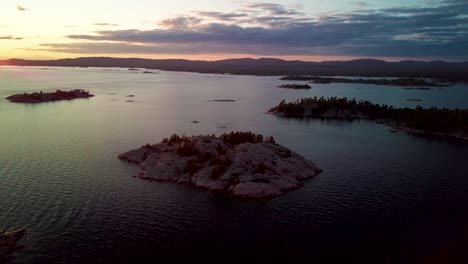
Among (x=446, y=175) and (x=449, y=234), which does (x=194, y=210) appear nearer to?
(x=449, y=234)

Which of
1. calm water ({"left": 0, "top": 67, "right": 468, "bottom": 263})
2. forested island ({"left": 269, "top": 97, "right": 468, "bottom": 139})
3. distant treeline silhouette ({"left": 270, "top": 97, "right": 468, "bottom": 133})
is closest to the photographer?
calm water ({"left": 0, "top": 67, "right": 468, "bottom": 263})

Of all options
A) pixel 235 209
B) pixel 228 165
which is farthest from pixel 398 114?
pixel 235 209

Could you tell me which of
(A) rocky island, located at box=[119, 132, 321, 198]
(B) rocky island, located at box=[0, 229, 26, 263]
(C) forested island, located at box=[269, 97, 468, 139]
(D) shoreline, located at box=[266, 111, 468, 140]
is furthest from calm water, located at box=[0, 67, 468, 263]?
(C) forested island, located at box=[269, 97, 468, 139]

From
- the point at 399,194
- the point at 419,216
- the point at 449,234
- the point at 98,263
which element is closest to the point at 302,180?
the point at 399,194

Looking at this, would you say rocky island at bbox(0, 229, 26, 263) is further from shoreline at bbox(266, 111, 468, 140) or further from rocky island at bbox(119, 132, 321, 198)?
shoreline at bbox(266, 111, 468, 140)

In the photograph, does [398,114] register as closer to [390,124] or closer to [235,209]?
[390,124]

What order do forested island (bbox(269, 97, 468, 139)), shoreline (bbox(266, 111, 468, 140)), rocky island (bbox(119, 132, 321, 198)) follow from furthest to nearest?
forested island (bbox(269, 97, 468, 139))
shoreline (bbox(266, 111, 468, 140))
rocky island (bbox(119, 132, 321, 198))

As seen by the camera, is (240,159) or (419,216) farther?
(240,159)
